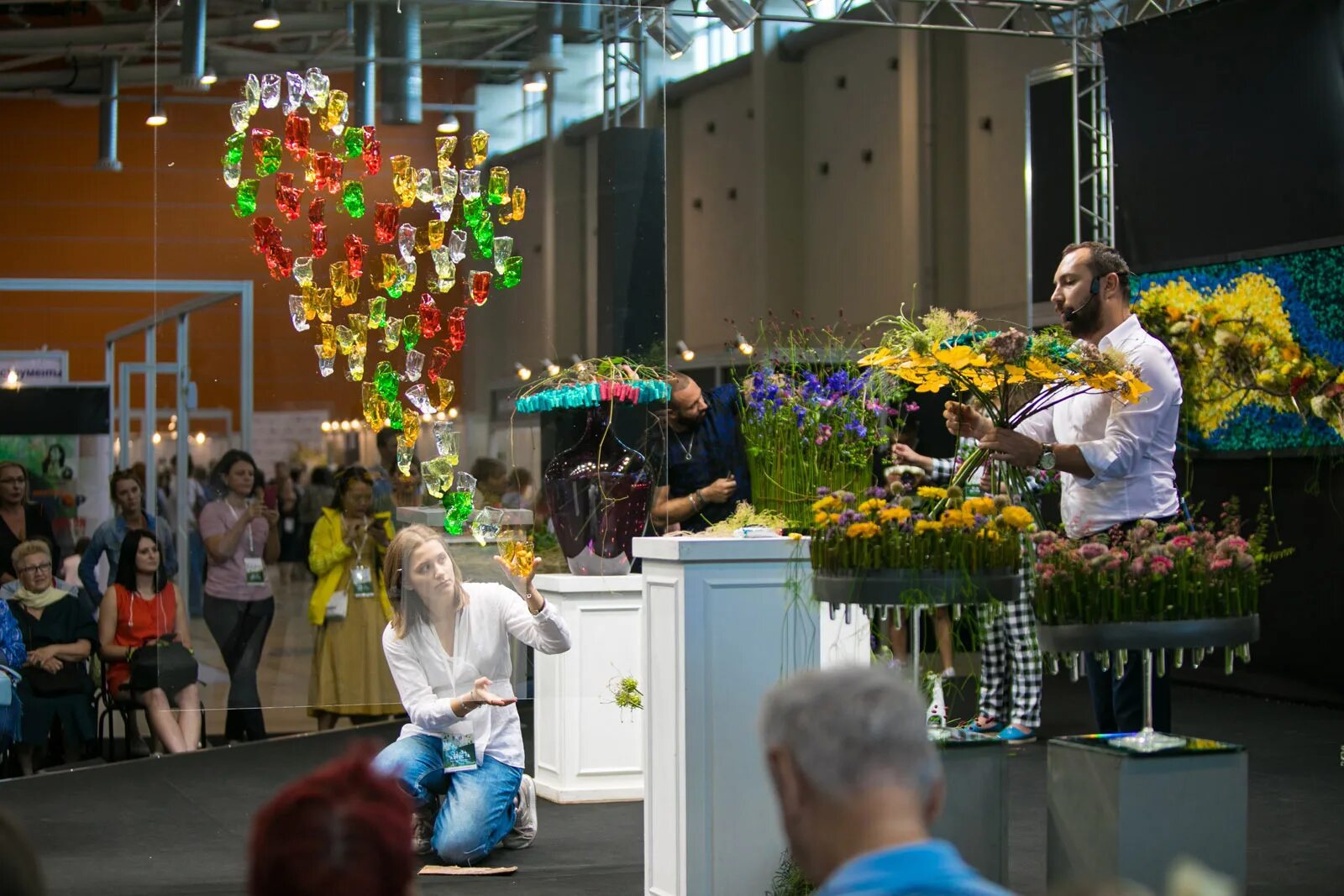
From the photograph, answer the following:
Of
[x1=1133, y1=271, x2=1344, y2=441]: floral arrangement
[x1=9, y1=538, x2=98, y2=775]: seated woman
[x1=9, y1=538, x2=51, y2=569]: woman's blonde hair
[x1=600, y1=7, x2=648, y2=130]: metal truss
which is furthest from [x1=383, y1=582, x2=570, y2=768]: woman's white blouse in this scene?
[x1=1133, y1=271, x2=1344, y2=441]: floral arrangement

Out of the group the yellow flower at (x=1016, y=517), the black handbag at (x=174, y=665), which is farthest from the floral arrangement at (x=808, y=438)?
the black handbag at (x=174, y=665)

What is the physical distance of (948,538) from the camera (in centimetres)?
286

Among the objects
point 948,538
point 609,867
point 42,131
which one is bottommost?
point 609,867

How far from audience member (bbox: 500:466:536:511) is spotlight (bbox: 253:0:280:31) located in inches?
50.2

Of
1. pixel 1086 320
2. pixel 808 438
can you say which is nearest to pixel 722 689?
pixel 808 438

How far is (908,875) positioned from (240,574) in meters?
3.43

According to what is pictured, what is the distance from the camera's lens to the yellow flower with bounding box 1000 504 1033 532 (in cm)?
289

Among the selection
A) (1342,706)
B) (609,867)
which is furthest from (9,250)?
(1342,706)

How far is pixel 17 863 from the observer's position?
3.82 ft

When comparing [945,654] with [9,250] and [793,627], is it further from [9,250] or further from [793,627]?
[9,250]

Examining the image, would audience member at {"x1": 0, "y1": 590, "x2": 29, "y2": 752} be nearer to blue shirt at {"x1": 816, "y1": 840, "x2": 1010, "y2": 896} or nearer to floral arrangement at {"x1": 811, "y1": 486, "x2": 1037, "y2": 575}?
floral arrangement at {"x1": 811, "y1": 486, "x2": 1037, "y2": 575}

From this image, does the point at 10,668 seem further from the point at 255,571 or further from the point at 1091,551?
the point at 1091,551

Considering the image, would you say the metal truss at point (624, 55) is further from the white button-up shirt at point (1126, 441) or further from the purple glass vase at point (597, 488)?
the white button-up shirt at point (1126, 441)

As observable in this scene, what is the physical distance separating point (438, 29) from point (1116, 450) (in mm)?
2033
